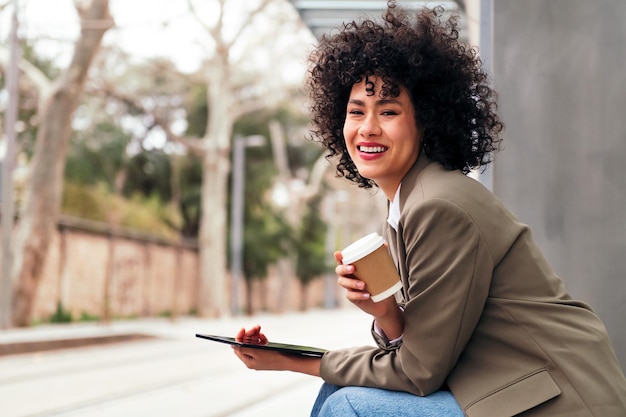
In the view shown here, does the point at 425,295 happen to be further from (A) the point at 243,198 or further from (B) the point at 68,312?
(A) the point at 243,198

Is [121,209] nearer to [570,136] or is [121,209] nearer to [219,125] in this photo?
[219,125]

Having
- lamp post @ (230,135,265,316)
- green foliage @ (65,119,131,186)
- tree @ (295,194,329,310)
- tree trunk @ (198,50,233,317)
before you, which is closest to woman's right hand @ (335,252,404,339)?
tree trunk @ (198,50,233,317)

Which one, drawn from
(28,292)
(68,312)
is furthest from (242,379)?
(68,312)

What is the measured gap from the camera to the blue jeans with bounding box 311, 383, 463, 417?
2.06 meters

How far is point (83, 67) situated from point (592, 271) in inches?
563

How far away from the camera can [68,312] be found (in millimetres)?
19328

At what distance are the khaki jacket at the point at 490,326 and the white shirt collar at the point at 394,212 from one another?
190mm

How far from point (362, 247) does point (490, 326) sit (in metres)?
0.34

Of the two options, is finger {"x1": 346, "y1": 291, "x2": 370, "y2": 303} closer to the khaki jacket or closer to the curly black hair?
the khaki jacket

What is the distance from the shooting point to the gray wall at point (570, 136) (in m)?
3.22

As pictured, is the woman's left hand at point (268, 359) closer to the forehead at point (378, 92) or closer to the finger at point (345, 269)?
the finger at point (345, 269)

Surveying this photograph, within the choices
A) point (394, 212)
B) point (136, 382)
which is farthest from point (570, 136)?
point (136, 382)

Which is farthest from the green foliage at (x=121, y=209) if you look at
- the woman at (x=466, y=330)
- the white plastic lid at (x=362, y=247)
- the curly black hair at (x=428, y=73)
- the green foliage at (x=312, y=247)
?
the white plastic lid at (x=362, y=247)

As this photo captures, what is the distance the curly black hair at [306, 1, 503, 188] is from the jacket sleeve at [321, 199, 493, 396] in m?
0.41
